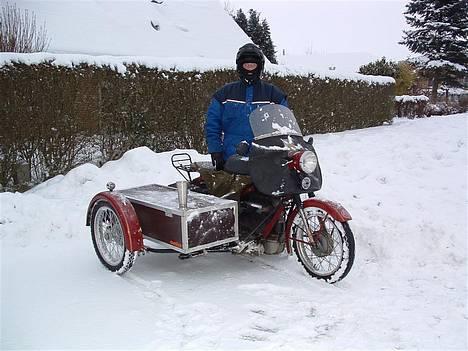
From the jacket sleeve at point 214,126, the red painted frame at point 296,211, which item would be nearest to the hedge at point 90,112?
the jacket sleeve at point 214,126

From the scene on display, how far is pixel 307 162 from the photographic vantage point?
12.9 feet

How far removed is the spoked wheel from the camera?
3.95 meters

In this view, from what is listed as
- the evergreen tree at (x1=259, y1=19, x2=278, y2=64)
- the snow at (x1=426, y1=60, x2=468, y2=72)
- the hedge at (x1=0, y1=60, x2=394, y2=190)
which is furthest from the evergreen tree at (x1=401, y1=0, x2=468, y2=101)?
the hedge at (x1=0, y1=60, x2=394, y2=190)

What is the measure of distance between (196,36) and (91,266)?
50.8 ft

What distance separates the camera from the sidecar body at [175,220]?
3838 mm

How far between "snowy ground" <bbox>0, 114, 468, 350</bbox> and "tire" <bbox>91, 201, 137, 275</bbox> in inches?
5.3

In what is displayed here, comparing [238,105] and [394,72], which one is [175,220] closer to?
[238,105]

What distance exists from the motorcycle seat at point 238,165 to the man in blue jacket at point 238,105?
42 centimetres

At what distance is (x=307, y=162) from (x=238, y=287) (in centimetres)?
120

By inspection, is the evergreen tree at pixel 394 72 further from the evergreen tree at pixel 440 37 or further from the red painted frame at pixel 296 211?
the red painted frame at pixel 296 211

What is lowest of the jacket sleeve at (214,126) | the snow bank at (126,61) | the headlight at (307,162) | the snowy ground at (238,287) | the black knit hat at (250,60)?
the snowy ground at (238,287)

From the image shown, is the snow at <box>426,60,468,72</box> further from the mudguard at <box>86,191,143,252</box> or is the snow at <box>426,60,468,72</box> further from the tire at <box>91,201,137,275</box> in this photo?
the mudguard at <box>86,191,143,252</box>

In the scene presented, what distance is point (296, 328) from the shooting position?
129 inches

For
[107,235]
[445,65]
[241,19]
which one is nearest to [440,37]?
[445,65]
